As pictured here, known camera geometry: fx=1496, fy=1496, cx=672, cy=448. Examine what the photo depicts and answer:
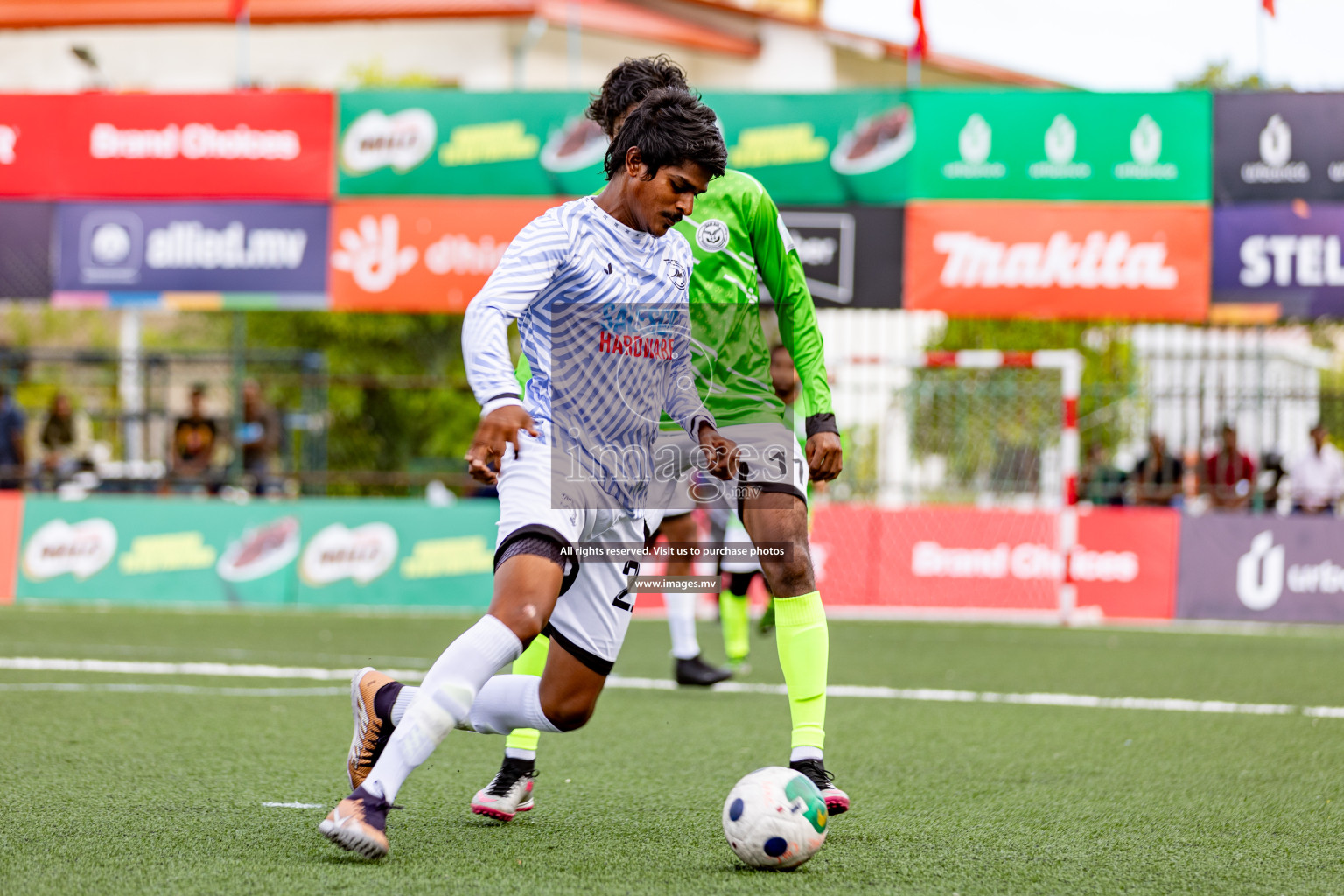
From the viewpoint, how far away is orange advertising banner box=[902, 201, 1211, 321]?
12438 millimetres

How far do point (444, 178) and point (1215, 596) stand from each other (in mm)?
7594

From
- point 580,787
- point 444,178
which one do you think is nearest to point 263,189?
point 444,178

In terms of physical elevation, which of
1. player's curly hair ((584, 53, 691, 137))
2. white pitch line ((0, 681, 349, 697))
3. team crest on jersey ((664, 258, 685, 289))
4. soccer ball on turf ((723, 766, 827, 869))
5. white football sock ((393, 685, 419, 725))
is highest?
player's curly hair ((584, 53, 691, 137))

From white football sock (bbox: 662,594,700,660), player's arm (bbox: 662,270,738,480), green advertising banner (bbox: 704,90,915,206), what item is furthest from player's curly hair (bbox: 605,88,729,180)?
green advertising banner (bbox: 704,90,915,206)

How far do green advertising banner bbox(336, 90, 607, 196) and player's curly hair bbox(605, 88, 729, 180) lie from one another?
29.7 feet

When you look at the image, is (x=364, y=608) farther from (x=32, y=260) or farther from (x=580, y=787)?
(x=580, y=787)

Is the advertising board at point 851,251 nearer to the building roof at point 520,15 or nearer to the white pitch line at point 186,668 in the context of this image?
the white pitch line at point 186,668

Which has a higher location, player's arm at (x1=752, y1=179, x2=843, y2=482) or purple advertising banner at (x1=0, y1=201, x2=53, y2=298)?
purple advertising banner at (x1=0, y1=201, x2=53, y2=298)

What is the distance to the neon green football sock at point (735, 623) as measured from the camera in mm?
8109

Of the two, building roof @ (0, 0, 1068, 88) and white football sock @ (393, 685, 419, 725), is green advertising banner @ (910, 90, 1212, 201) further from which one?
building roof @ (0, 0, 1068, 88)

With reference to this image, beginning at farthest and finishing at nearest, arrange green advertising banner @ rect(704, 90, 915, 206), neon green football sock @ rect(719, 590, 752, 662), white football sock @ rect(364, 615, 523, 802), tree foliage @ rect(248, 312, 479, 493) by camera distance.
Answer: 1. tree foliage @ rect(248, 312, 479, 493)
2. green advertising banner @ rect(704, 90, 915, 206)
3. neon green football sock @ rect(719, 590, 752, 662)
4. white football sock @ rect(364, 615, 523, 802)

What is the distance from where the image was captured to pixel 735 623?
8.16 m

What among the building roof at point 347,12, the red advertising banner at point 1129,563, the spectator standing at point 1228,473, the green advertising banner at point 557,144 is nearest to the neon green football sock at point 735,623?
the green advertising banner at point 557,144

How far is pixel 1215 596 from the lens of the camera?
1288 centimetres
